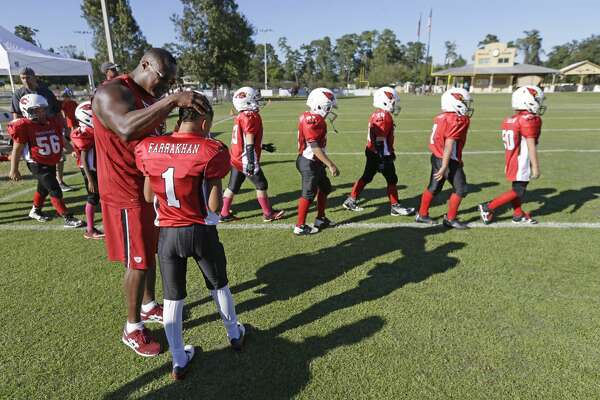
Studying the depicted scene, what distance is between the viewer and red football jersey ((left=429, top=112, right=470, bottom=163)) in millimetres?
5012

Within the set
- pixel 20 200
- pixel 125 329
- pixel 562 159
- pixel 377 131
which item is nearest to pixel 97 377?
pixel 125 329

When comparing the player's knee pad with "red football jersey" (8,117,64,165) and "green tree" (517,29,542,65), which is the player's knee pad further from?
"green tree" (517,29,542,65)

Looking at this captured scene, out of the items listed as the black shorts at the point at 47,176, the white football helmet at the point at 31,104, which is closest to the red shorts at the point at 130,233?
the black shorts at the point at 47,176

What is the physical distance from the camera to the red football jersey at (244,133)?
5.41 m

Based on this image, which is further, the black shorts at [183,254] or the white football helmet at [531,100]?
the white football helmet at [531,100]

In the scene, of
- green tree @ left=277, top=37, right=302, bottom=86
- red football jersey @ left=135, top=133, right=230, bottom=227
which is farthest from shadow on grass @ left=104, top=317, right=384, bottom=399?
green tree @ left=277, top=37, right=302, bottom=86

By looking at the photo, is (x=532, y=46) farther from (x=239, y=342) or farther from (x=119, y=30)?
(x=239, y=342)

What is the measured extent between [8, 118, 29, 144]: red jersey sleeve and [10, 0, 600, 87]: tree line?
343 centimetres

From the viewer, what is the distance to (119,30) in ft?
151

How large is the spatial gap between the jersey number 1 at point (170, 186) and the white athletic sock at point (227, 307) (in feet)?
2.36

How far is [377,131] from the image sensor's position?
5.89 metres

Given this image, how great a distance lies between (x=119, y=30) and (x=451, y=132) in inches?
2026

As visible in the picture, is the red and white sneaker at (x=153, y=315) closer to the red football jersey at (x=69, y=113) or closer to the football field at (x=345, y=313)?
the football field at (x=345, y=313)

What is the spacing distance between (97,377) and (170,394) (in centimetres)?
59
